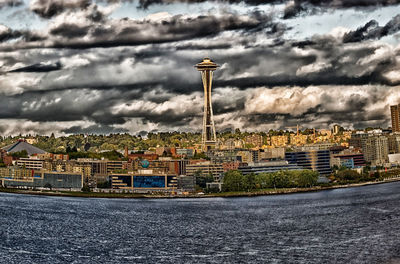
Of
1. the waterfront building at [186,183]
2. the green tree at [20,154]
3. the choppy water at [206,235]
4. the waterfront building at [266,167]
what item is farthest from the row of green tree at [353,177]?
the green tree at [20,154]

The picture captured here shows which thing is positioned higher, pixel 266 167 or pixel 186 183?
pixel 266 167

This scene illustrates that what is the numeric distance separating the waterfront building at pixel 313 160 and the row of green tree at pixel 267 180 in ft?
47.0

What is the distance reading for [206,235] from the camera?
997 inches

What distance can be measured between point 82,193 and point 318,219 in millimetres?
31503

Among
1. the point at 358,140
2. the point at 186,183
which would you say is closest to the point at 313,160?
the point at 186,183

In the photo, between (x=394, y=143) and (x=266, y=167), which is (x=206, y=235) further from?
(x=394, y=143)

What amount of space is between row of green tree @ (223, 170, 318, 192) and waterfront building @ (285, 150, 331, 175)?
1433 centimetres

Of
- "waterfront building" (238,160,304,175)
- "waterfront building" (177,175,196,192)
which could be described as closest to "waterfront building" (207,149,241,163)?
"waterfront building" (238,160,304,175)

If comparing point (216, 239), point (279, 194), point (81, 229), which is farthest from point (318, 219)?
point (279, 194)

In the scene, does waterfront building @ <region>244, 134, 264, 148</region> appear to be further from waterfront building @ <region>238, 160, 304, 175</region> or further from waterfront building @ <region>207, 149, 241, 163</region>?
waterfront building @ <region>238, 160, 304, 175</region>

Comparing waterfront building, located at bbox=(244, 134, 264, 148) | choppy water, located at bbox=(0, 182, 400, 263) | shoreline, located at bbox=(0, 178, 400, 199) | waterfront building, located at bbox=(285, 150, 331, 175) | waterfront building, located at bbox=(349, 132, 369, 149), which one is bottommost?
choppy water, located at bbox=(0, 182, 400, 263)

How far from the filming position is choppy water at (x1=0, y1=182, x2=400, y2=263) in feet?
67.0

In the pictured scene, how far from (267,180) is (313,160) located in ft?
60.1

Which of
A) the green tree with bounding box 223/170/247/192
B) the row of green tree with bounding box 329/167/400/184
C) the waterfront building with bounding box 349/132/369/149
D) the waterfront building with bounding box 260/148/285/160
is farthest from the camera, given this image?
the waterfront building with bounding box 349/132/369/149
